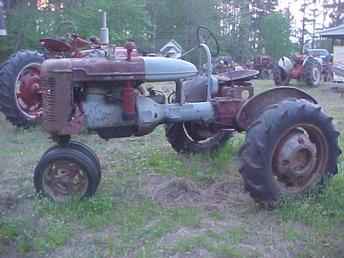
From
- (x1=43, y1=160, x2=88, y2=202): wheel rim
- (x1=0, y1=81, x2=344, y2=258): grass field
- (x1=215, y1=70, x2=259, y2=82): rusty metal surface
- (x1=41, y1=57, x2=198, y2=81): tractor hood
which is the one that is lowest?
(x1=0, y1=81, x2=344, y2=258): grass field

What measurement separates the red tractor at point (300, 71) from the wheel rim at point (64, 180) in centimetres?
1407

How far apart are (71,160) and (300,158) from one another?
1879mm

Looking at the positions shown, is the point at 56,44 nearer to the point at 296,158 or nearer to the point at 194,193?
the point at 194,193

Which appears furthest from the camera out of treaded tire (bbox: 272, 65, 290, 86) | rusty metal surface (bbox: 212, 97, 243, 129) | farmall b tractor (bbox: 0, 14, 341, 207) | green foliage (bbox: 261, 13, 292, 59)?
green foliage (bbox: 261, 13, 292, 59)

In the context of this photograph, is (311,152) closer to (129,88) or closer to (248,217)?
(248,217)

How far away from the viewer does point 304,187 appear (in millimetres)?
4488

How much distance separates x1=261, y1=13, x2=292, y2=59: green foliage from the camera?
4166 cm

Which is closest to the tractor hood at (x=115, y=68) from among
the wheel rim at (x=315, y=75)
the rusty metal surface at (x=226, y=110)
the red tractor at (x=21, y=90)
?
the rusty metal surface at (x=226, y=110)

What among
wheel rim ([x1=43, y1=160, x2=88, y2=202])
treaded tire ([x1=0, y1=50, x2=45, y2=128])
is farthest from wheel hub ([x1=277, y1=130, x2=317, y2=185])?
treaded tire ([x1=0, y1=50, x2=45, y2=128])

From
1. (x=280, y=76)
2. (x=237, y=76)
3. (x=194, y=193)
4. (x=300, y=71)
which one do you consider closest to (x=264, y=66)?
(x=280, y=76)

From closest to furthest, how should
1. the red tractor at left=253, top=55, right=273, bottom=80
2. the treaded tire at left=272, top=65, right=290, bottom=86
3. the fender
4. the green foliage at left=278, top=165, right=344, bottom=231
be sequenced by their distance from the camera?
1. the green foliage at left=278, top=165, right=344, bottom=231
2. the fender
3. the treaded tire at left=272, top=65, right=290, bottom=86
4. the red tractor at left=253, top=55, right=273, bottom=80

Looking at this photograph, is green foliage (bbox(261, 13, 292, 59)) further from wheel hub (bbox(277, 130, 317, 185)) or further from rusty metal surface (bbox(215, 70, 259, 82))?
wheel hub (bbox(277, 130, 317, 185))

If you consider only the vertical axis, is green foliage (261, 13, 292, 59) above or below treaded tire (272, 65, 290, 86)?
above

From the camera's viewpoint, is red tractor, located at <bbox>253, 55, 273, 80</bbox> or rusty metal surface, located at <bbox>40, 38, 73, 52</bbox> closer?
rusty metal surface, located at <bbox>40, 38, 73, 52</bbox>
